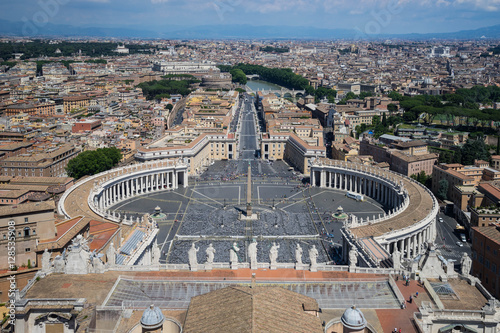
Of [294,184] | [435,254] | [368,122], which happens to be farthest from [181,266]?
[368,122]

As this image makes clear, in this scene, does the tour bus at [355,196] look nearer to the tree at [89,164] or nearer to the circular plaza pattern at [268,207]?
the circular plaza pattern at [268,207]

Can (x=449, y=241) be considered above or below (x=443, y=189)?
below

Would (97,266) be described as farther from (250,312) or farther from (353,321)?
(353,321)

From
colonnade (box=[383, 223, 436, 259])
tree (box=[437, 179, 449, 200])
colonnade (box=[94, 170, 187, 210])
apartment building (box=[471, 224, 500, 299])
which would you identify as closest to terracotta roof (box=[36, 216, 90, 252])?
colonnade (box=[94, 170, 187, 210])

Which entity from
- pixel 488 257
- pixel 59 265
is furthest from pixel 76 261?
pixel 488 257

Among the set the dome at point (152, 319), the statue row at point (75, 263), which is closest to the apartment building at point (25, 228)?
the statue row at point (75, 263)
